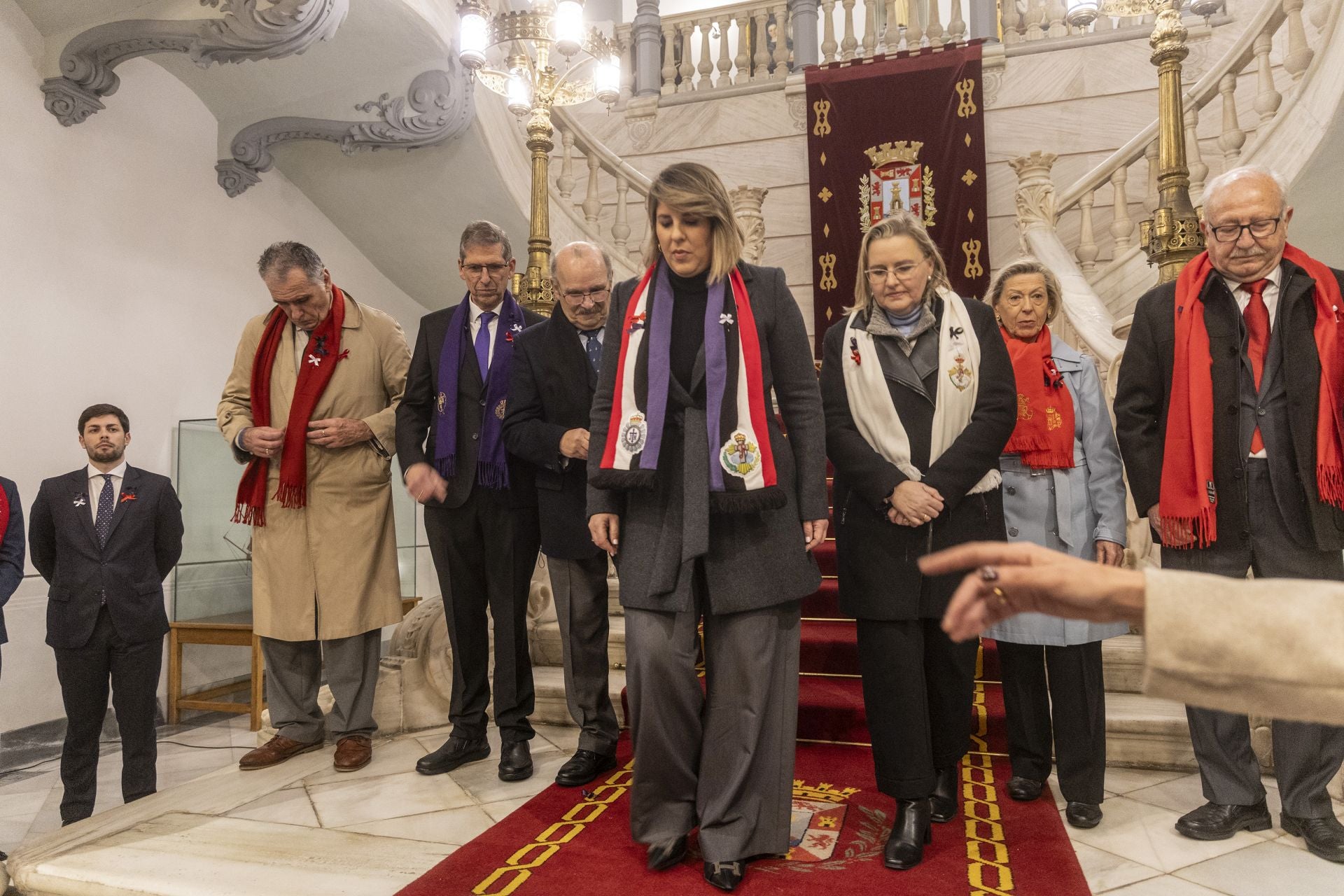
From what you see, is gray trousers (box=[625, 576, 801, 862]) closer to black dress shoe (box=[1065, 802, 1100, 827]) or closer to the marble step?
black dress shoe (box=[1065, 802, 1100, 827])

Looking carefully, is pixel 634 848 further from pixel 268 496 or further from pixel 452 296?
pixel 452 296

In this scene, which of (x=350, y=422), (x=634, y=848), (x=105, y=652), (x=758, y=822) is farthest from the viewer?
(x=105, y=652)

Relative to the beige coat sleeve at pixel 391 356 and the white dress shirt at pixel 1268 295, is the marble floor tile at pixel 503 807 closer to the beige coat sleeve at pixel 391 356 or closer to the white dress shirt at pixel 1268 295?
the beige coat sleeve at pixel 391 356

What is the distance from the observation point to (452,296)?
704cm

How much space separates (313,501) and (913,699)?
1.95m

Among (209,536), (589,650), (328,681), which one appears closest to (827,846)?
(589,650)

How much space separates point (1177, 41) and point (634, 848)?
11.8ft

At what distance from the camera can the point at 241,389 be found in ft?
10.1

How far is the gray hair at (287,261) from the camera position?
288cm

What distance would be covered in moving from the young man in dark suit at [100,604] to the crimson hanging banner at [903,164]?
5559mm

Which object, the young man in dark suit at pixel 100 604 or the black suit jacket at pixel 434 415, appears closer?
the black suit jacket at pixel 434 415

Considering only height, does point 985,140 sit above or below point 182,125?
above

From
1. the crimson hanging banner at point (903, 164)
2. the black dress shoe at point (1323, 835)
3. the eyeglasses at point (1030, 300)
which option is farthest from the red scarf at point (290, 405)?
the crimson hanging banner at point (903, 164)

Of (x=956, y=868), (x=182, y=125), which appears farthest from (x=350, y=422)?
(x=182, y=125)
